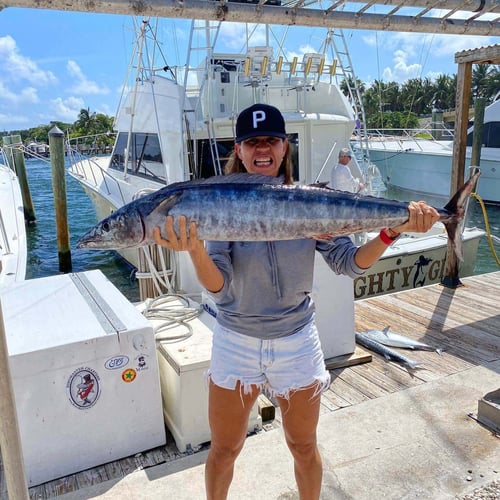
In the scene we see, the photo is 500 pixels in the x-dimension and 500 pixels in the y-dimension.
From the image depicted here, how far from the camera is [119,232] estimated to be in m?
1.89

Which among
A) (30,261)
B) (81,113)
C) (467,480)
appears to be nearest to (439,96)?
(81,113)

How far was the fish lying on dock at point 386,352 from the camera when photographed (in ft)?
14.1

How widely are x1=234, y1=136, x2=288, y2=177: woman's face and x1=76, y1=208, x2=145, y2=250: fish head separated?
1.71 feet

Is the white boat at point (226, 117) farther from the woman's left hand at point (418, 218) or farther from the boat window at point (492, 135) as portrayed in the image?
the boat window at point (492, 135)

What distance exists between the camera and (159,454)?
10.1ft

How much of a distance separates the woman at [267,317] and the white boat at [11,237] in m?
3.30

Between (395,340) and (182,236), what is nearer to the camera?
(182,236)

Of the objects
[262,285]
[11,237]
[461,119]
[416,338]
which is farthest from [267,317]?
[11,237]

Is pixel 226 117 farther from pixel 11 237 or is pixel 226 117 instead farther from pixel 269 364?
pixel 269 364

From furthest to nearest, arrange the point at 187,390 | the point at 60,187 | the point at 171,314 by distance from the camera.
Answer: the point at 60,187 < the point at 171,314 < the point at 187,390

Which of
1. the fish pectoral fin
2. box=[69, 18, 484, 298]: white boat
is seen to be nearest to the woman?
the fish pectoral fin

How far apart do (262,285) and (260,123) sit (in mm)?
660

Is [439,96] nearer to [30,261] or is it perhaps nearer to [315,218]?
[30,261]

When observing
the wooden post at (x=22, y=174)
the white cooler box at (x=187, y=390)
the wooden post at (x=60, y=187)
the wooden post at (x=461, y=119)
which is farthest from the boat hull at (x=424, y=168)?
the white cooler box at (x=187, y=390)
